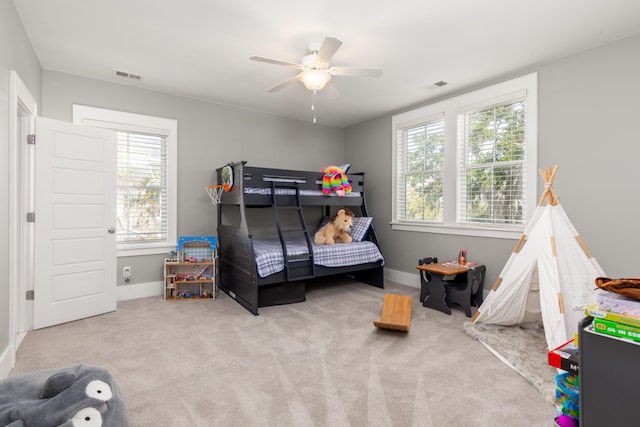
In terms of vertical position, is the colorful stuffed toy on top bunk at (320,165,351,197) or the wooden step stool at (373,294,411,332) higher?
the colorful stuffed toy on top bunk at (320,165,351,197)

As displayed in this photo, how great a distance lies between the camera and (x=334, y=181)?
13.8 feet

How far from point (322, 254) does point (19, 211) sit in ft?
9.24

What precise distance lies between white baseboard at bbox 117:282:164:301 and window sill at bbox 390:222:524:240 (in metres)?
3.29

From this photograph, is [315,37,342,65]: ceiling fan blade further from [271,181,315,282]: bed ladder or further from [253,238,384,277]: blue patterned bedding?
[253,238,384,277]: blue patterned bedding

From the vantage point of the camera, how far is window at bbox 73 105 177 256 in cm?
385

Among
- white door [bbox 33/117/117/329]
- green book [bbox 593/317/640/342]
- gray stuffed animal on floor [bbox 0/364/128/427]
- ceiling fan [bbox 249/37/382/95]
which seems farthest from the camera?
white door [bbox 33/117/117/329]

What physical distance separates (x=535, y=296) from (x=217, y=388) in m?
2.68

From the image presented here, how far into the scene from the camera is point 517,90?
3.36 meters

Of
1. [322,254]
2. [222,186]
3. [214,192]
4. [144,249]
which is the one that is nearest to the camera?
[322,254]

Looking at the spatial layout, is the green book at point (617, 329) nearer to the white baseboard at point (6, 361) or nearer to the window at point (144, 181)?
the white baseboard at point (6, 361)

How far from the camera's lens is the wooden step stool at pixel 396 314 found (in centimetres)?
280

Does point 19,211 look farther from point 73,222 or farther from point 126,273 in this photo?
point 126,273

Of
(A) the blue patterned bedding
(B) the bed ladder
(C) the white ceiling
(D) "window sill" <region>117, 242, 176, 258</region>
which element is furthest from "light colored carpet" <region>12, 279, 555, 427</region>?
(C) the white ceiling

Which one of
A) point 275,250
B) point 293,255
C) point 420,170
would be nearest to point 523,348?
point 293,255
